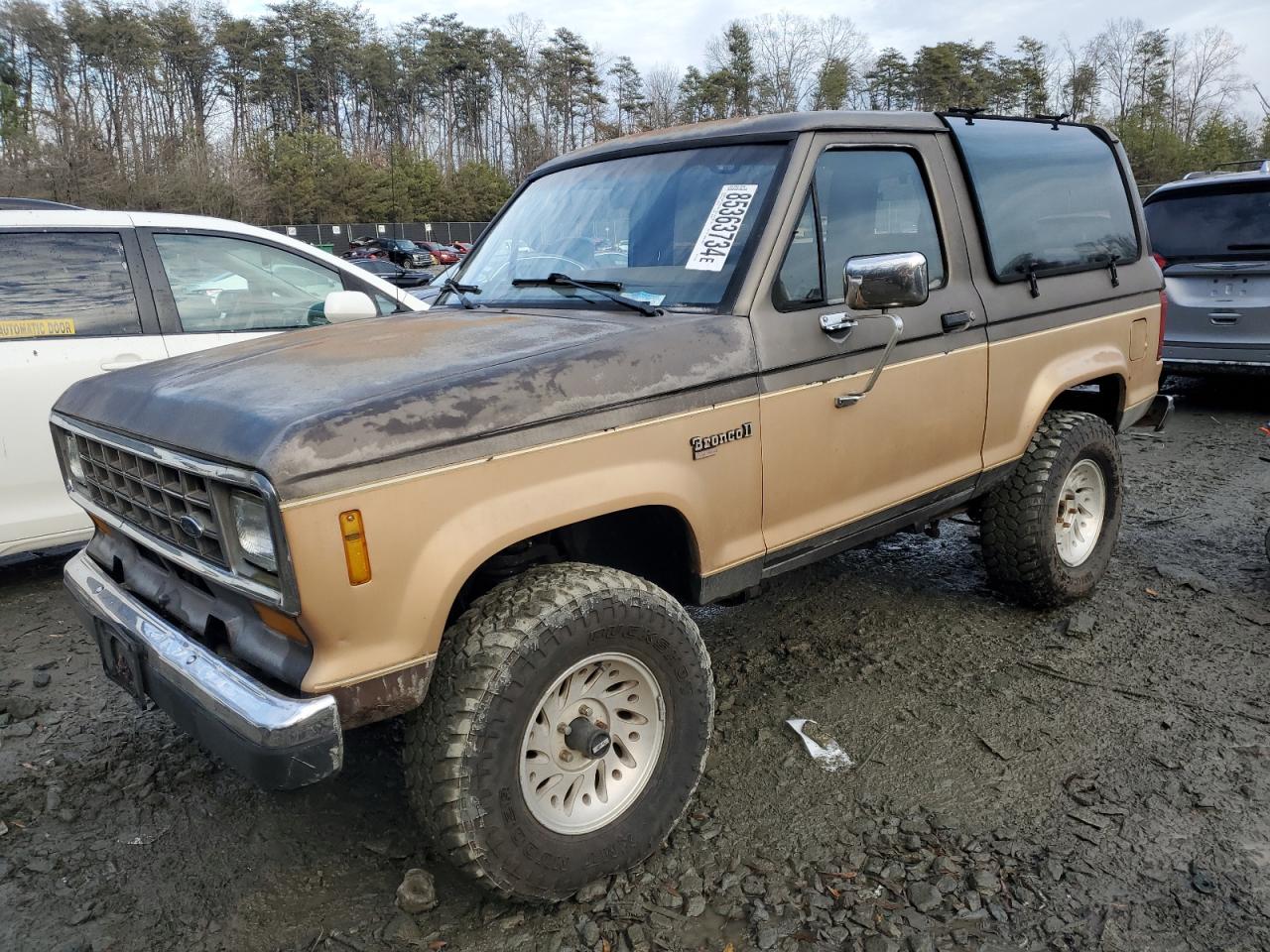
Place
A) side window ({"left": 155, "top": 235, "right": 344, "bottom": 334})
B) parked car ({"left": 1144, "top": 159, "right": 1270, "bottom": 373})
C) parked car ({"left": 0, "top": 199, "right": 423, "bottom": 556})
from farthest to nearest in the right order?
parked car ({"left": 1144, "top": 159, "right": 1270, "bottom": 373}), side window ({"left": 155, "top": 235, "right": 344, "bottom": 334}), parked car ({"left": 0, "top": 199, "right": 423, "bottom": 556})

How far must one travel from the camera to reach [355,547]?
2.11m

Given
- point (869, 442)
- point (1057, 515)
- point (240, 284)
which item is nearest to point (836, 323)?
point (869, 442)

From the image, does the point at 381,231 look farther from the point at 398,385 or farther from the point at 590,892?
the point at 590,892

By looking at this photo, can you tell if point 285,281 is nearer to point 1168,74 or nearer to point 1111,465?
point 1111,465

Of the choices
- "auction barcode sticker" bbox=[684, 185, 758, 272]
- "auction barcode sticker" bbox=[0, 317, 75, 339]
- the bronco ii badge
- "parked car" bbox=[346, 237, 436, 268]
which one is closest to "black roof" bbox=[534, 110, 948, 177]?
"auction barcode sticker" bbox=[684, 185, 758, 272]

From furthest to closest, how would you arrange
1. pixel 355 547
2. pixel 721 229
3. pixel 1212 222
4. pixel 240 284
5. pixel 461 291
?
pixel 1212 222, pixel 240 284, pixel 461 291, pixel 721 229, pixel 355 547

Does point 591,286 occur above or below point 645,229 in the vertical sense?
below

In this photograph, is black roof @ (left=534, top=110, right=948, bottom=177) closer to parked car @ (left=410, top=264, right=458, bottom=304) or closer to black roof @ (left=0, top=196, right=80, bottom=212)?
parked car @ (left=410, top=264, right=458, bottom=304)

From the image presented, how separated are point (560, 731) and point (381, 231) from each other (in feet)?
186

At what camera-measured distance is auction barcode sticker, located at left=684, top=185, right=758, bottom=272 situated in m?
3.02

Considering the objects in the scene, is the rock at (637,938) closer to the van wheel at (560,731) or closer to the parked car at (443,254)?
the van wheel at (560,731)

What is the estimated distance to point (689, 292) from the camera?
301 centimetres

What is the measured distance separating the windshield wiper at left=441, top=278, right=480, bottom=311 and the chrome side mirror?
4.78 ft

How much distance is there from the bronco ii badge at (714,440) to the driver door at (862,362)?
0.09 metres
